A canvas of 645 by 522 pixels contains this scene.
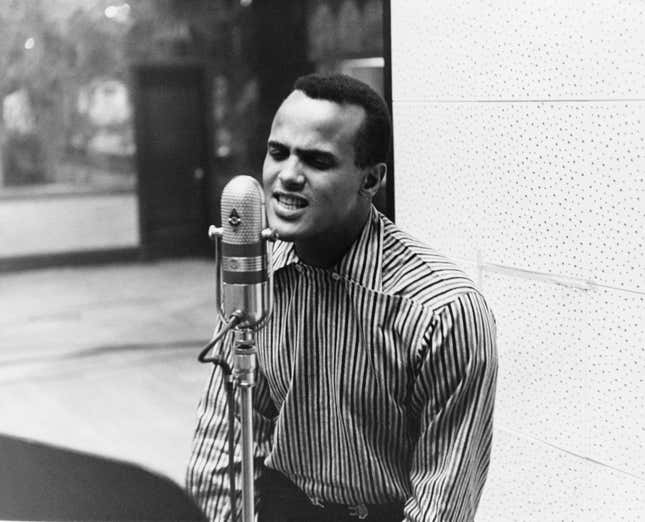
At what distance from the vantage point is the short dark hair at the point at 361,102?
1.41m

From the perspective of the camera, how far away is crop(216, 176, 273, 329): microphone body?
122cm

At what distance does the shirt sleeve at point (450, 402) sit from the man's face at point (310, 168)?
23 cm

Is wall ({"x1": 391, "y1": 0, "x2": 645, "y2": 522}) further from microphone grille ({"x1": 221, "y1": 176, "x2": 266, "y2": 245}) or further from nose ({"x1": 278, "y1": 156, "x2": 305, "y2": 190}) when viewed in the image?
microphone grille ({"x1": 221, "y1": 176, "x2": 266, "y2": 245})

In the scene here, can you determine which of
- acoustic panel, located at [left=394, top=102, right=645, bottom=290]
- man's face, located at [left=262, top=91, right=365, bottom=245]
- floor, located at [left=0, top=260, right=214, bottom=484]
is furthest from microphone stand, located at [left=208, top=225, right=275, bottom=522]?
floor, located at [left=0, top=260, right=214, bottom=484]

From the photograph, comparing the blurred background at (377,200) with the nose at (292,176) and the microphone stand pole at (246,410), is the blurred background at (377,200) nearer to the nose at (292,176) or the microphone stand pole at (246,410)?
the microphone stand pole at (246,410)

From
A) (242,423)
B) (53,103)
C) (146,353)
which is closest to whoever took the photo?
(242,423)

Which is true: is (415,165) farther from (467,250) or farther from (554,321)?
(554,321)

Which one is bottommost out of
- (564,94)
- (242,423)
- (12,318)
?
(12,318)

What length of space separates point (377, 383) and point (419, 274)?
18 cm

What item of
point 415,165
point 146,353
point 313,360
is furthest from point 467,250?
point 146,353

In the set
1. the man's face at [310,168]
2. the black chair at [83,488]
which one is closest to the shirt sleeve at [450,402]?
the man's face at [310,168]

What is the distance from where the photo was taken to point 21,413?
493 centimetres

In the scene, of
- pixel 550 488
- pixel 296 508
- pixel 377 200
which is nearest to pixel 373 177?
pixel 296 508

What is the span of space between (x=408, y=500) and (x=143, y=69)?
8.90 metres
